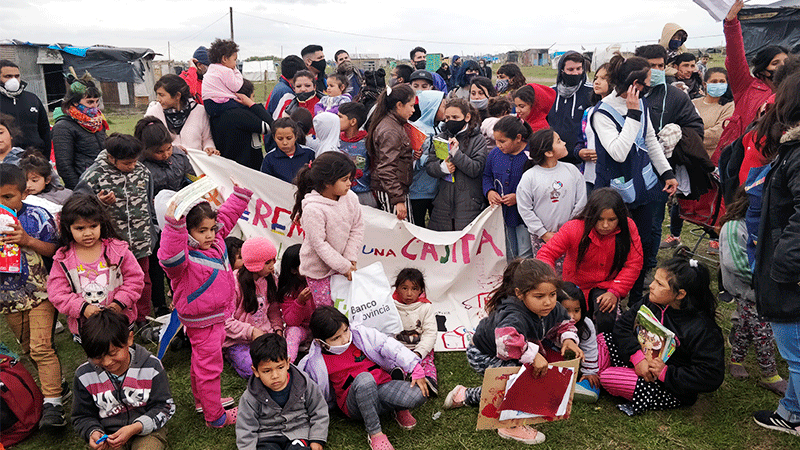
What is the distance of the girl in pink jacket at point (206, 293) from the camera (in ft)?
11.5

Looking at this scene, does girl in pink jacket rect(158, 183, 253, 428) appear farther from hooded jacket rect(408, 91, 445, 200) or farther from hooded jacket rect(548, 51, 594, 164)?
hooded jacket rect(548, 51, 594, 164)

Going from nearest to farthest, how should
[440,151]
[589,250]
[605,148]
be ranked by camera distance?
1. [589,250]
2. [605,148]
3. [440,151]

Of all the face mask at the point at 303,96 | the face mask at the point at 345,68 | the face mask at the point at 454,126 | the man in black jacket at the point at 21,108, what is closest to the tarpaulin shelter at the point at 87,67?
the man in black jacket at the point at 21,108

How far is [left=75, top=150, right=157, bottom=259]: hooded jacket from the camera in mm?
4328

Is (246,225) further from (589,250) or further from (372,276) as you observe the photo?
(589,250)

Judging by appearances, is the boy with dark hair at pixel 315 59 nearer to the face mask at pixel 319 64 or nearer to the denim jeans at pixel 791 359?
the face mask at pixel 319 64

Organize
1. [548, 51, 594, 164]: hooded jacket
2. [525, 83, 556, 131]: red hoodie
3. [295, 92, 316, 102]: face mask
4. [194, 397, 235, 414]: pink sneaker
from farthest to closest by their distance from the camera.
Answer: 1. [295, 92, 316, 102]: face mask
2. [525, 83, 556, 131]: red hoodie
3. [548, 51, 594, 164]: hooded jacket
4. [194, 397, 235, 414]: pink sneaker

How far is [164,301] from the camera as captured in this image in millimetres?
5188

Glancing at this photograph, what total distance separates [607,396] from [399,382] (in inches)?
59.7

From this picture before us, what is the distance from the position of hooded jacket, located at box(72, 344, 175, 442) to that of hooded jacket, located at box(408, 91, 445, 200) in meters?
2.94

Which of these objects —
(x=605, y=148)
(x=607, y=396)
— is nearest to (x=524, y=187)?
(x=605, y=148)

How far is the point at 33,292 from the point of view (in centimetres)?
370

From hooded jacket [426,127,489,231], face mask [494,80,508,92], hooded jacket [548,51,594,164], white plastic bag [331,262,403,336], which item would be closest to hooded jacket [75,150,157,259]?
white plastic bag [331,262,403,336]

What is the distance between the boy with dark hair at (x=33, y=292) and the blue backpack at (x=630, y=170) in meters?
4.23
